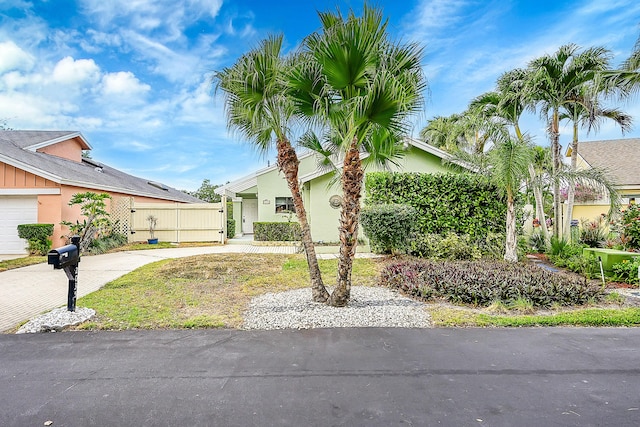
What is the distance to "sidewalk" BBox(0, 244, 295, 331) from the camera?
540 centimetres

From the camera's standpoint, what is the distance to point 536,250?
1240 centimetres

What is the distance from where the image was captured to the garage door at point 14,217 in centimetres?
1213

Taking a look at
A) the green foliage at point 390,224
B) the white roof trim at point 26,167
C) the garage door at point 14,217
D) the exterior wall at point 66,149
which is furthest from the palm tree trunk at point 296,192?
the exterior wall at point 66,149

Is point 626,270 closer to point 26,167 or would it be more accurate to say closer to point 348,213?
point 348,213

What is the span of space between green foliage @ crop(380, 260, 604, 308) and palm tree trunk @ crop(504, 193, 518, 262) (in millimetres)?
3135

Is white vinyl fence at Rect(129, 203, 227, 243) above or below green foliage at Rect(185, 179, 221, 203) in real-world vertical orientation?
below

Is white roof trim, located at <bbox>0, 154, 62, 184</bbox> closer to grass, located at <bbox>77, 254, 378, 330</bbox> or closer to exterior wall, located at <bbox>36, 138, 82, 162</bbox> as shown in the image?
exterior wall, located at <bbox>36, 138, 82, 162</bbox>

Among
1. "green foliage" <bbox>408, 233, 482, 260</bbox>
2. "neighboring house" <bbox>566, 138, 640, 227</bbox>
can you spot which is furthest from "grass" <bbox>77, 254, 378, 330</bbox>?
"neighboring house" <bbox>566, 138, 640, 227</bbox>

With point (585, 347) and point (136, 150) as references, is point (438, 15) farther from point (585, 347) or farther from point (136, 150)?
point (136, 150)

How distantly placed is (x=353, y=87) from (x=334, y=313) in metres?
3.65

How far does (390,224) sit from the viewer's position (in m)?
10.1

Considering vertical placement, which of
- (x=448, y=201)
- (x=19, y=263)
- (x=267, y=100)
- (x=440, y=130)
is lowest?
(x=19, y=263)

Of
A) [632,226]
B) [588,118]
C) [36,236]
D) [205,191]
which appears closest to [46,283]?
[36,236]

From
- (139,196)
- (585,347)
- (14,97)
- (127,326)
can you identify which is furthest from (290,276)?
(14,97)
